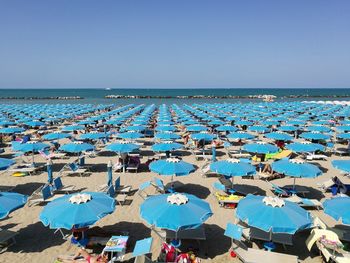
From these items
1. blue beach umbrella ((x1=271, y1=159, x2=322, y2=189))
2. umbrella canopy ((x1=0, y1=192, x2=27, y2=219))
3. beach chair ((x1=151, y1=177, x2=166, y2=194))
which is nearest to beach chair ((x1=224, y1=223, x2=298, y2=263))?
blue beach umbrella ((x1=271, y1=159, x2=322, y2=189))

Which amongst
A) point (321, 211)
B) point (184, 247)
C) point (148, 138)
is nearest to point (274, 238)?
point (184, 247)

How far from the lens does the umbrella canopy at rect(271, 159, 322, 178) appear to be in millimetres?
9750

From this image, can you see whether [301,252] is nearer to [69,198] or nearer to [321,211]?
[321,211]

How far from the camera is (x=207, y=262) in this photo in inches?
286

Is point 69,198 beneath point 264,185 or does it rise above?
above

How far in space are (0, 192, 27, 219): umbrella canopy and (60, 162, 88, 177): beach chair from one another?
20.2ft

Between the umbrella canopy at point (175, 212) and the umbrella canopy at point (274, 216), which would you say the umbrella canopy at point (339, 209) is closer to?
the umbrella canopy at point (274, 216)

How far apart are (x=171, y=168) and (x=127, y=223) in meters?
2.40

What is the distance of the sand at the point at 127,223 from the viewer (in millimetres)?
7559

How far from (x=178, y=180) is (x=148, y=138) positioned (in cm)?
1080

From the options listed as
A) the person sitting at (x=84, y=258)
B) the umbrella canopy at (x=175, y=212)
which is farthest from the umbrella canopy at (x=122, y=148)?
the person sitting at (x=84, y=258)

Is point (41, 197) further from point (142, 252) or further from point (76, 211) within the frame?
point (142, 252)

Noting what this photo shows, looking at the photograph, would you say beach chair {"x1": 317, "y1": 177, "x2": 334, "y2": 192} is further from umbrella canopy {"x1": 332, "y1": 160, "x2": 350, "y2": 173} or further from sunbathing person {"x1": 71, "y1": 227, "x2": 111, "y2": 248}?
sunbathing person {"x1": 71, "y1": 227, "x2": 111, "y2": 248}

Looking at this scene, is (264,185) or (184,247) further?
(264,185)
